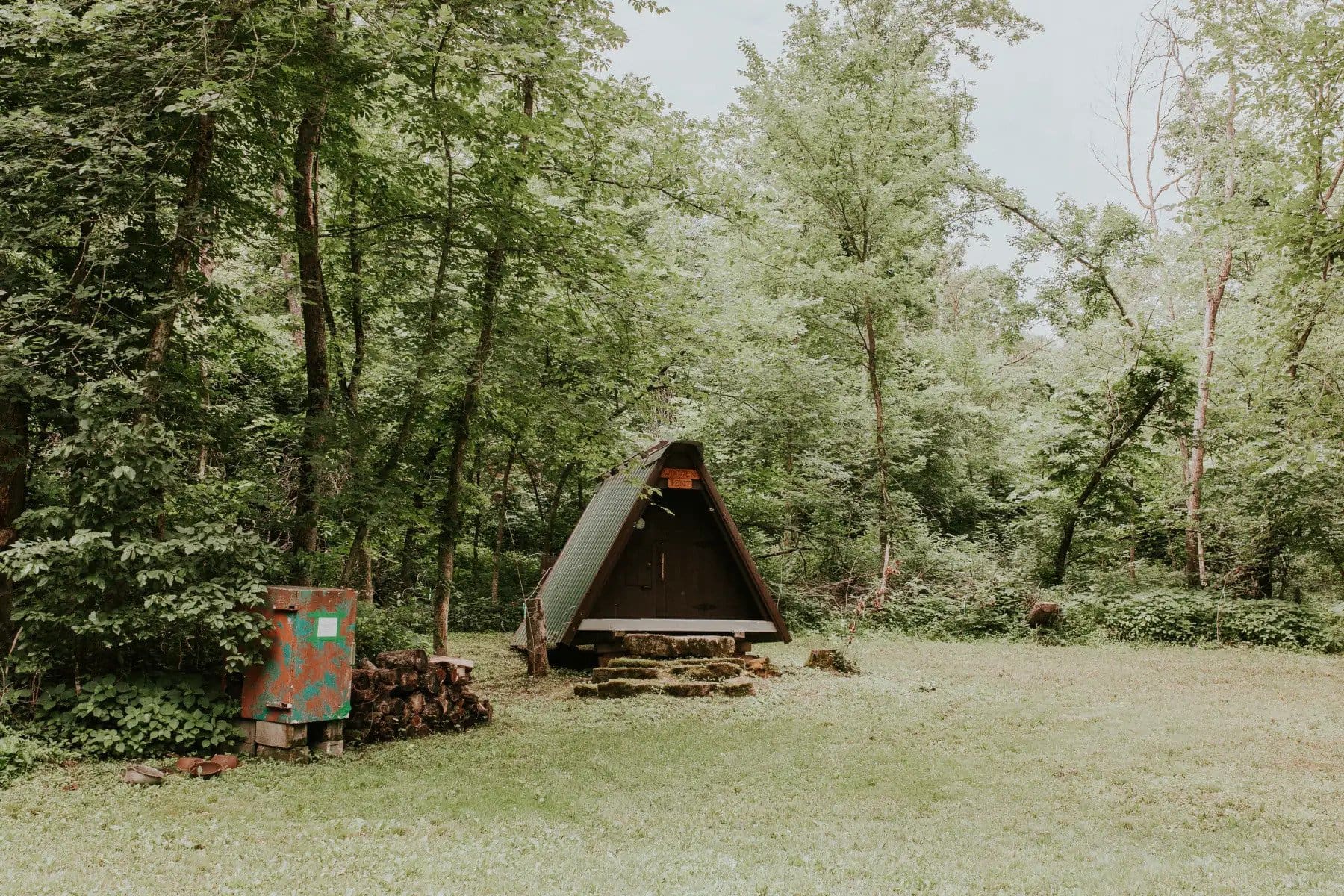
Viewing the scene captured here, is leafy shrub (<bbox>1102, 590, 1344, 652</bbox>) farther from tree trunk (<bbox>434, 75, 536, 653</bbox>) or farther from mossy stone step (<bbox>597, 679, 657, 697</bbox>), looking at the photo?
tree trunk (<bbox>434, 75, 536, 653</bbox>)

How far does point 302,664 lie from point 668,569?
609 centimetres

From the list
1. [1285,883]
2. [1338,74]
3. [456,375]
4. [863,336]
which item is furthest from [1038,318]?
[1285,883]

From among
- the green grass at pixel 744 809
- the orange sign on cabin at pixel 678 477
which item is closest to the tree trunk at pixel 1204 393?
the green grass at pixel 744 809

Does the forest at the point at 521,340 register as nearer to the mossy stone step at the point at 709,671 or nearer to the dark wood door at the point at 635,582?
the dark wood door at the point at 635,582

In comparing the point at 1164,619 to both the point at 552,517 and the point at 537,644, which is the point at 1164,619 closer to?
the point at 552,517

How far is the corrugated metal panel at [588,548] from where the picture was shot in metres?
10.9

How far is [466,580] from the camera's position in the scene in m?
18.9

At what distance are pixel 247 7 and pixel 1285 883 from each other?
338 inches

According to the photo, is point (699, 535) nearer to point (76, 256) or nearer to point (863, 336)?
point (76, 256)

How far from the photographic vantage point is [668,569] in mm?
11719

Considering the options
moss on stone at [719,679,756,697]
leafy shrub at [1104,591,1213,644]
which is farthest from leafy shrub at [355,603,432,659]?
leafy shrub at [1104,591,1213,644]

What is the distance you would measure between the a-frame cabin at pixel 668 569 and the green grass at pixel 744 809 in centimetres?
223

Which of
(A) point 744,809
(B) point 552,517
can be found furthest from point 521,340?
(B) point 552,517

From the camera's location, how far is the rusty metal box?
6.21m
